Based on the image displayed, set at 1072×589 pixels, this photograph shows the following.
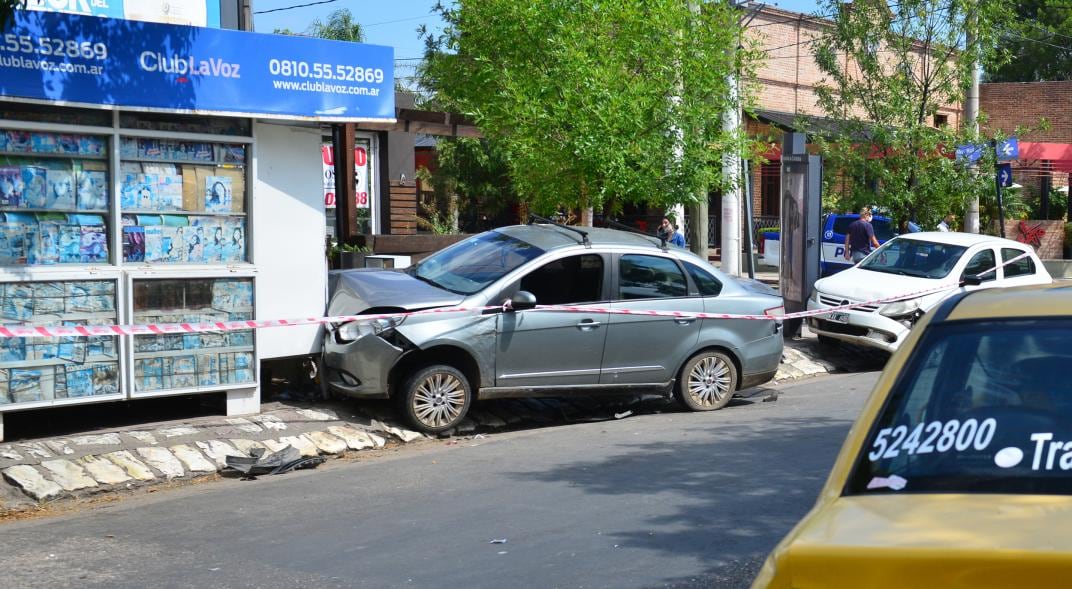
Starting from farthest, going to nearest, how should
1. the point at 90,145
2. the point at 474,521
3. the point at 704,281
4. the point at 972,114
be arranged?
the point at 972,114, the point at 704,281, the point at 90,145, the point at 474,521

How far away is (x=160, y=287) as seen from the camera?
944 cm

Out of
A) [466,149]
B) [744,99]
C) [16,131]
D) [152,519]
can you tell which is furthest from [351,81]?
[466,149]

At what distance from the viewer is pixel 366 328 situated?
384 inches

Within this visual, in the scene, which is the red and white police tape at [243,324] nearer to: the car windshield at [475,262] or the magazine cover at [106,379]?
the magazine cover at [106,379]

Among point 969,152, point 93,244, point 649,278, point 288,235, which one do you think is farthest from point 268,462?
point 969,152

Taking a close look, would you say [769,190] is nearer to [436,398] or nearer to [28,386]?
[436,398]

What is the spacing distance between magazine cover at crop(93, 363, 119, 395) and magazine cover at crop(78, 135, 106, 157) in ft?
5.66

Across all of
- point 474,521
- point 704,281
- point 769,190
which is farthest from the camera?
point 769,190

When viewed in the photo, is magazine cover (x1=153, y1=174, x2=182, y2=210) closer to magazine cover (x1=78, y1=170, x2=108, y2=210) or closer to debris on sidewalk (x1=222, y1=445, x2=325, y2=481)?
magazine cover (x1=78, y1=170, x2=108, y2=210)

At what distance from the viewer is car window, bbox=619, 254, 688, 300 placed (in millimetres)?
10656

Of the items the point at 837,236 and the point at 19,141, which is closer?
the point at 19,141

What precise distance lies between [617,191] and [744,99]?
2534 mm

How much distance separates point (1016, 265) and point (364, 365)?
9.52 metres

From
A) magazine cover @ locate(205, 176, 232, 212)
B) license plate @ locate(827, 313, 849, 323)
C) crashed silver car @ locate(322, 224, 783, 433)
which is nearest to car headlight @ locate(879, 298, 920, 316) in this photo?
license plate @ locate(827, 313, 849, 323)
